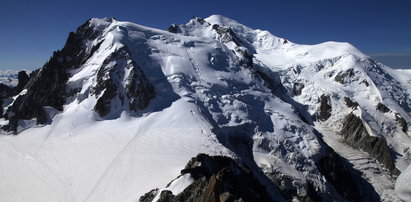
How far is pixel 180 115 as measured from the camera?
6681cm

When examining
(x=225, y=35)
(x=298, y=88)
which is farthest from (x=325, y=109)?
(x=225, y=35)

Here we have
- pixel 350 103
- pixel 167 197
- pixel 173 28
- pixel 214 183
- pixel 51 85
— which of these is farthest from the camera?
pixel 173 28

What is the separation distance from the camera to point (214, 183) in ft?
69.1

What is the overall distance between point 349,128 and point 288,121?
34150 millimetres

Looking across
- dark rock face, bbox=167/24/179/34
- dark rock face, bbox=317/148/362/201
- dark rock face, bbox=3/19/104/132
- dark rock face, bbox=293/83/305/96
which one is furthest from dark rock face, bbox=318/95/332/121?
dark rock face, bbox=3/19/104/132

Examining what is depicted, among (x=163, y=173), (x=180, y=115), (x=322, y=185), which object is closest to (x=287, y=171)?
(x=322, y=185)

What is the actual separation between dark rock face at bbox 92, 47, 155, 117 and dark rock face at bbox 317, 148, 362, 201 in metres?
39.5

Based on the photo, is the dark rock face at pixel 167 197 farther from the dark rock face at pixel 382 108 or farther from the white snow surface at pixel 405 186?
the dark rock face at pixel 382 108

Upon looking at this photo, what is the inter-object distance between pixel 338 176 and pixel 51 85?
66.6 meters

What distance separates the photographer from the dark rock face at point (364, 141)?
306 ft

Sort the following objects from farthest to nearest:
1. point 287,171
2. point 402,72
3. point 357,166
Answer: point 402,72 < point 357,166 < point 287,171

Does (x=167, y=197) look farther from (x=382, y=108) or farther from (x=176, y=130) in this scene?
(x=382, y=108)

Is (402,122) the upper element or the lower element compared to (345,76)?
lower

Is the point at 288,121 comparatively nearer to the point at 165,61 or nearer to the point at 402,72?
the point at 165,61
